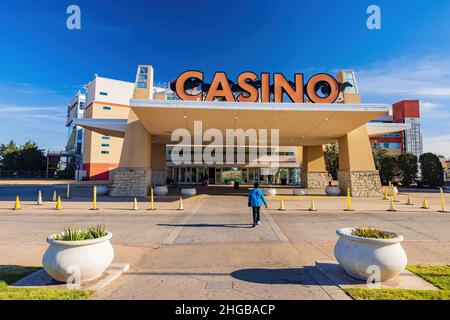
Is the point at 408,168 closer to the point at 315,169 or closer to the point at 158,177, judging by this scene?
the point at 315,169

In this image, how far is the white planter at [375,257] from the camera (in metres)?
4.52

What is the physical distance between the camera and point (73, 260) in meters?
4.50

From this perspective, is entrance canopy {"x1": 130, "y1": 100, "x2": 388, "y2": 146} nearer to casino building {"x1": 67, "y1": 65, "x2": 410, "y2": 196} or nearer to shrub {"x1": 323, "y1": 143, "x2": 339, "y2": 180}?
casino building {"x1": 67, "y1": 65, "x2": 410, "y2": 196}

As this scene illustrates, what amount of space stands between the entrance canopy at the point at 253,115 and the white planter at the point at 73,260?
39.3 feet

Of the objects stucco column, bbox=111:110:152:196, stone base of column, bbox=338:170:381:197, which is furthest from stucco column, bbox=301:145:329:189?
stucco column, bbox=111:110:152:196

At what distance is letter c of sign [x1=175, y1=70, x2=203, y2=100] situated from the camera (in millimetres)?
18000

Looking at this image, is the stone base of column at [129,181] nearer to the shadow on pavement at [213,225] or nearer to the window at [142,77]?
the window at [142,77]

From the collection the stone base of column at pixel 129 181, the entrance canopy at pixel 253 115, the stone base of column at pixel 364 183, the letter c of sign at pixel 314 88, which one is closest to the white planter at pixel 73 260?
the entrance canopy at pixel 253 115

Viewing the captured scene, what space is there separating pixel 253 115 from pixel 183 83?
5.61 m

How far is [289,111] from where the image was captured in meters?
16.7

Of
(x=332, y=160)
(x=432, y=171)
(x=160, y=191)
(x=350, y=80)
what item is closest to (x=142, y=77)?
(x=160, y=191)

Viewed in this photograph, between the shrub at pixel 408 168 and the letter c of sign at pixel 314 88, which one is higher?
the letter c of sign at pixel 314 88

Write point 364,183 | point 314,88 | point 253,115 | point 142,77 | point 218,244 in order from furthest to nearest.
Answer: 1. point 364,183
2. point 142,77
3. point 314,88
4. point 253,115
5. point 218,244
